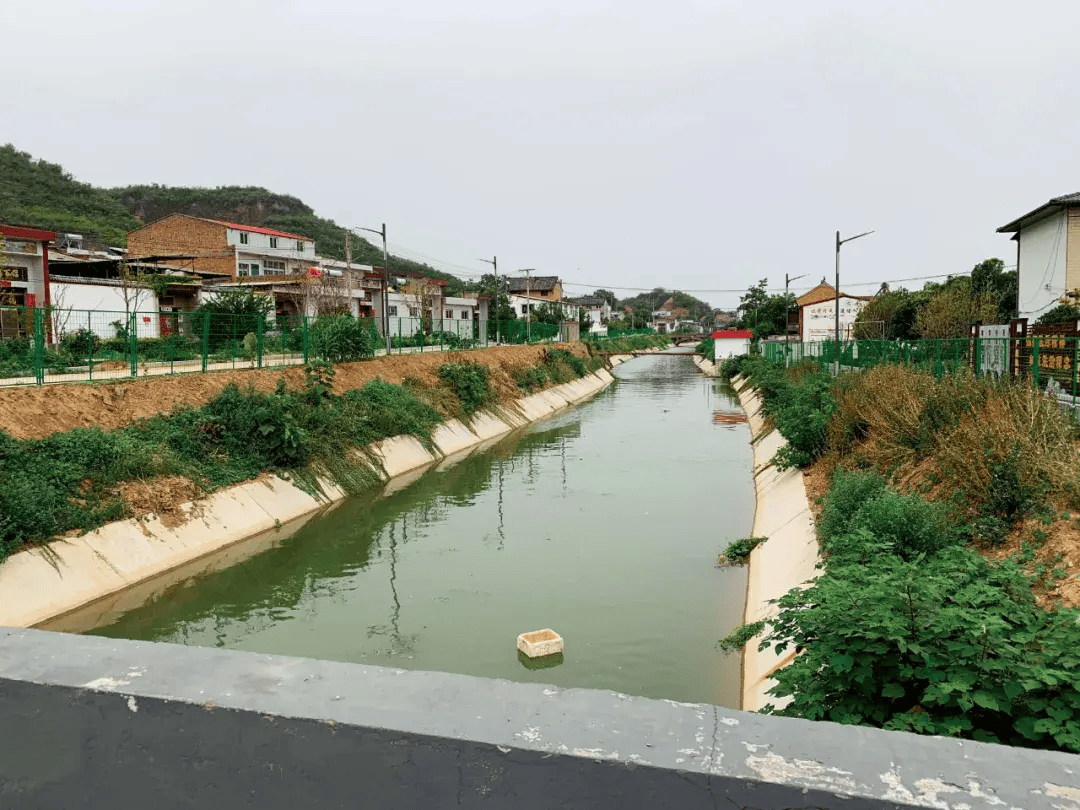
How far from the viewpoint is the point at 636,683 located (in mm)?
8703

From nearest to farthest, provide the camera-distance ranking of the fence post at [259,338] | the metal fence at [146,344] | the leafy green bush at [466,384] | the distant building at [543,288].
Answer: the metal fence at [146,344] < the fence post at [259,338] < the leafy green bush at [466,384] < the distant building at [543,288]

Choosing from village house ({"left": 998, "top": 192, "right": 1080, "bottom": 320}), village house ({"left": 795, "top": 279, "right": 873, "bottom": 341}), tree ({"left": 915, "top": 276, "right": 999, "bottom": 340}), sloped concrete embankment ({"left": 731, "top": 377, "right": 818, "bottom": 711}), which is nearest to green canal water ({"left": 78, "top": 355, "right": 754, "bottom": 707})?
sloped concrete embankment ({"left": 731, "top": 377, "right": 818, "bottom": 711})

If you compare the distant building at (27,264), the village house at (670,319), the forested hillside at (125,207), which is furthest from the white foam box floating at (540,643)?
the village house at (670,319)

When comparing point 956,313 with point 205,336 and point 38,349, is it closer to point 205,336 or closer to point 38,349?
point 205,336

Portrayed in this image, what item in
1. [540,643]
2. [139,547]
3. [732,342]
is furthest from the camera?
[732,342]

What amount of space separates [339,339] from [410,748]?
24.2 meters

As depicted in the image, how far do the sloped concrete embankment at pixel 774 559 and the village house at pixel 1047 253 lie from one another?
1856 centimetres

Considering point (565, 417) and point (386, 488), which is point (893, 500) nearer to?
point (386, 488)

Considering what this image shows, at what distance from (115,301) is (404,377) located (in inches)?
526

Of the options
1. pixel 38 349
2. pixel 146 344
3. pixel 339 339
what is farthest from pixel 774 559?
pixel 339 339

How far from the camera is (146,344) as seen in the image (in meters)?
20.2

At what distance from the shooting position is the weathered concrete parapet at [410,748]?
193 cm

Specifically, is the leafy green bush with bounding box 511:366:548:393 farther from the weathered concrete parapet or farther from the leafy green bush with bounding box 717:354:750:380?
the weathered concrete parapet

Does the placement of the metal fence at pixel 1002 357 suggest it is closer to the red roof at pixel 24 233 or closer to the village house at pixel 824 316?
the red roof at pixel 24 233
